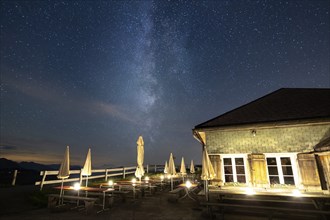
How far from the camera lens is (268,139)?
7.78 metres

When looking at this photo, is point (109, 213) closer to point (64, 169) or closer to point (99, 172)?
point (64, 169)

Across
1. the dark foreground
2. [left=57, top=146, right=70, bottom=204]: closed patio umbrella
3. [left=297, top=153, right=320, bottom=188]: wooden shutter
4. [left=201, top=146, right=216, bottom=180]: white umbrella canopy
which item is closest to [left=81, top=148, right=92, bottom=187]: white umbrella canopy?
[left=57, top=146, right=70, bottom=204]: closed patio umbrella

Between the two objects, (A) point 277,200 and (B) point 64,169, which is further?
(B) point 64,169

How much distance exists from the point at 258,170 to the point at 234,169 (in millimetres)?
1029

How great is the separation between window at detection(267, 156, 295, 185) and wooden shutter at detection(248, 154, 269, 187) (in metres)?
A: 0.27

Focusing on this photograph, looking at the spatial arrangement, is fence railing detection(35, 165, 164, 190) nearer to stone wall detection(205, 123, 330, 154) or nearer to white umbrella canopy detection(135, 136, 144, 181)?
white umbrella canopy detection(135, 136, 144, 181)

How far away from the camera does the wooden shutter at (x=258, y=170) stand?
7.52 meters

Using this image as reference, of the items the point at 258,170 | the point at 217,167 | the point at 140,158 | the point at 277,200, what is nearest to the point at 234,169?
the point at 217,167

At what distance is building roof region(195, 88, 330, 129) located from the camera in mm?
7443

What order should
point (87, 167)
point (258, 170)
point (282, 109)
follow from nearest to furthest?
point (258, 170)
point (282, 109)
point (87, 167)

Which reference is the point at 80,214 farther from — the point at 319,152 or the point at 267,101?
the point at 267,101

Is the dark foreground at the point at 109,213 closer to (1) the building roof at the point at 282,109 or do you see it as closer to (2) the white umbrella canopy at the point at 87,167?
(2) the white umbrella canopy at the point at 87,167

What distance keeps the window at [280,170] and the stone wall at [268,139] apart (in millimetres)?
417

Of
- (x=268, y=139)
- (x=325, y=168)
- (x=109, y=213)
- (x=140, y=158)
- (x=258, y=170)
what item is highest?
(x=268, y=139)
